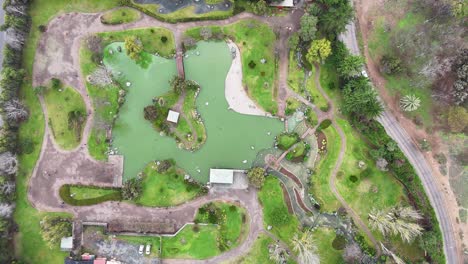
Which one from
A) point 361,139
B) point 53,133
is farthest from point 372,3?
point 53,133

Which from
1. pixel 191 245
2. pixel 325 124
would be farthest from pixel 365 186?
pixel 191 245

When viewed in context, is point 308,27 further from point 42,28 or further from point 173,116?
point 42,28

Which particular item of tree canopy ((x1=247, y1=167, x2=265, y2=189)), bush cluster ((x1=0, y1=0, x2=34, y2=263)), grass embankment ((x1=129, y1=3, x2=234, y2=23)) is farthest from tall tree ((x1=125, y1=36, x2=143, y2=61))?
tree canopy ((x1=247, y1=167, x2=265, y2=189))

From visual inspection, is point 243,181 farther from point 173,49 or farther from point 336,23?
point 336,23

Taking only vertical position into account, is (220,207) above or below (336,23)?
below

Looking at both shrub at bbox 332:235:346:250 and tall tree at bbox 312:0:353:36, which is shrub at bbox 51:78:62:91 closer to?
tall tree at bbox 312:0:353:36

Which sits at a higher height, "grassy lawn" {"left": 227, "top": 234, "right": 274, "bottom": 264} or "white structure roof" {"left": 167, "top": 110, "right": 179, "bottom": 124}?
"white structure roof" {"left": 167, "top": 110, "right": 179, "bottom": 124}

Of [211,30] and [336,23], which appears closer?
[336,23]
